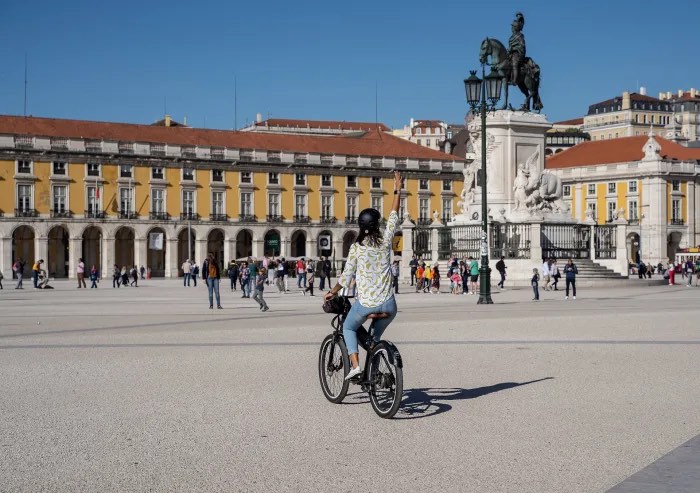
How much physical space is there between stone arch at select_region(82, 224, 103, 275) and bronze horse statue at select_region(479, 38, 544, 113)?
2109 inches

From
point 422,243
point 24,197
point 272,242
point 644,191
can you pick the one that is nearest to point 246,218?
point 272,242

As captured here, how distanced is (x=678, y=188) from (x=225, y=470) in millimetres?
93379

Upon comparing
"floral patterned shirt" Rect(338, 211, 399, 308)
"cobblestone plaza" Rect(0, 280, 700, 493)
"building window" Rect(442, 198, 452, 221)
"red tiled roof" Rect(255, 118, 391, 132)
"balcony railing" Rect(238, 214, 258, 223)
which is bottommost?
"cobblestone plaza" Rect(0, 280, 700, 493)

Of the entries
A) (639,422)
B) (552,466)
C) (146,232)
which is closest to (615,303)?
(639,422)

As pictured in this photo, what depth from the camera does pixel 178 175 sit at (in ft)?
291

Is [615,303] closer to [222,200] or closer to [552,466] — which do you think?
[552,466]

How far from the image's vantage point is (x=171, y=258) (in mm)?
87250

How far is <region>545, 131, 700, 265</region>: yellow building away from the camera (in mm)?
93625

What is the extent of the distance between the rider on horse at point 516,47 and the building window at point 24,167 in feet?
171

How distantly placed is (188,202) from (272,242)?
783 cm

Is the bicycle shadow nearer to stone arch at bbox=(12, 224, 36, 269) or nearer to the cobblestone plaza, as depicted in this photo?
the cobblestone plaza

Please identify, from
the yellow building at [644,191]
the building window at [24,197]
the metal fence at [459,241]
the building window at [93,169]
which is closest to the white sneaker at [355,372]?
the metal fence at [459,241]

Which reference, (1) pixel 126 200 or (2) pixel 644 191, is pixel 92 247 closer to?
(1) pixel 126 200

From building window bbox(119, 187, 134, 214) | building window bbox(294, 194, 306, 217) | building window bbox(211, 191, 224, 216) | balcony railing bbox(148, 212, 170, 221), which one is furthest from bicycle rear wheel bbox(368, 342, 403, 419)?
building window bbox(294, 194, 306, 217)
